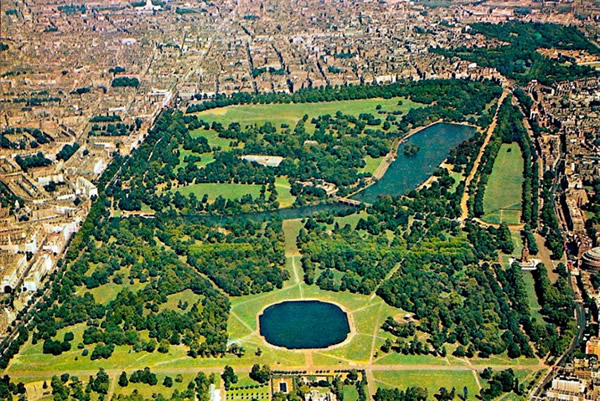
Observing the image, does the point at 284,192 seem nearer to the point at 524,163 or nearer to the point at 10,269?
the point at 524,163

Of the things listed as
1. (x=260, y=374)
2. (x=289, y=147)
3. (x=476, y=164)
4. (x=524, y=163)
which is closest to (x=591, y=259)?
(x=524, y=163)

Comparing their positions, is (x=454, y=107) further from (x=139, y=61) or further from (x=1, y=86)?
(x=1, y=86)

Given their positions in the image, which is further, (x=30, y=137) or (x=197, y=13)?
(x=197, y=13)

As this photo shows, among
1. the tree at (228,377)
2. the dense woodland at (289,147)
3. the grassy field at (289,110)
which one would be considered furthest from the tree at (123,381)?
the grassy field at (289,110)

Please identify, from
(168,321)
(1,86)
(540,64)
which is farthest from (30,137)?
(540,64)

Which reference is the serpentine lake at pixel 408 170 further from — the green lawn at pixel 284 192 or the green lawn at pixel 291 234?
the green lawn at pixel 291 234

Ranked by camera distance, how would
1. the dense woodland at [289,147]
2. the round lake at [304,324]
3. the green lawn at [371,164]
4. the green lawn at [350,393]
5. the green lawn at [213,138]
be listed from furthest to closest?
the green lawn at [213,138] < the green lawn at [371,164] < the dense woodland at [289,147] < the round lake at [304,324] < the green lawn at [350,393]

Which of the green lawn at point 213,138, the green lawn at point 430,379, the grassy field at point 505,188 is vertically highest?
the green lawn at point 213,138
